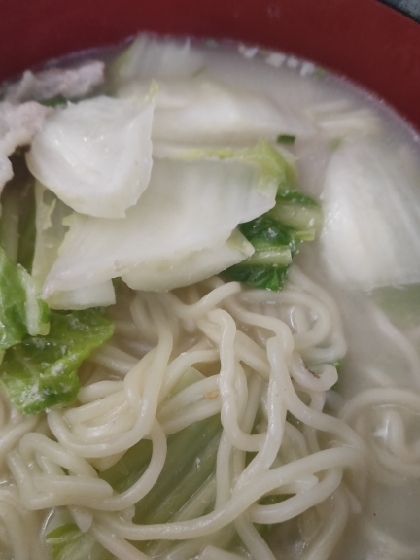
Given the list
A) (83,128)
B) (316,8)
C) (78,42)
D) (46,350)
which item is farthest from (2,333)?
(316,8)

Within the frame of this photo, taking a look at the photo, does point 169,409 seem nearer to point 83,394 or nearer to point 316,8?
point 83,394

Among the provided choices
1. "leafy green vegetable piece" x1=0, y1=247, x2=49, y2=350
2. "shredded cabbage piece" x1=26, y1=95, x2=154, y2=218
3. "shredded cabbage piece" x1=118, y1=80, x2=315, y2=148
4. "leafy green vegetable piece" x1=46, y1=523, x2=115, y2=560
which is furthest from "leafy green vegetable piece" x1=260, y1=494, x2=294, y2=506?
"shredded cabbage piece" x1=118, y1=80, x2=315, y2=148

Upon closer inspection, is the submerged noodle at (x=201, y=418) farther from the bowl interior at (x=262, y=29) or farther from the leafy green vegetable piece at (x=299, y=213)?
the bowl interior at (x=262, y=29)

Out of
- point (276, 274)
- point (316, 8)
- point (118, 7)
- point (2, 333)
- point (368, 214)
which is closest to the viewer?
point (2, 333)

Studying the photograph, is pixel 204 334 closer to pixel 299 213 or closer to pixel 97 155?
pixel 299 213

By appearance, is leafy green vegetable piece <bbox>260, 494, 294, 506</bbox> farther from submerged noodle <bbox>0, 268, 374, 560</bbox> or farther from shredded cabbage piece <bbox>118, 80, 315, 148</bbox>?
shredded cabbage piece <bbox>118, 80, 315, 148</bbox>

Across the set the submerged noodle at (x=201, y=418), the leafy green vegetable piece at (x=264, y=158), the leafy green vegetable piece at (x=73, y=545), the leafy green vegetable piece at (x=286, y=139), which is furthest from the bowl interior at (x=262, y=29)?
the leafy green vegetable piece at (x=73, y=545)
